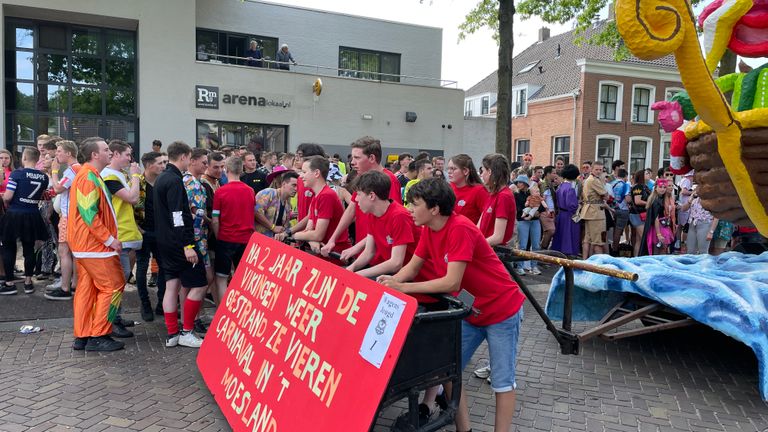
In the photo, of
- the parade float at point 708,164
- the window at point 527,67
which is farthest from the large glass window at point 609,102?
the parade float at point 708,164

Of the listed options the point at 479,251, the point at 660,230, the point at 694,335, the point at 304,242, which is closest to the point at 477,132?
the point at 660,230

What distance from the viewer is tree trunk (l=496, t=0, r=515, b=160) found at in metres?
12.0

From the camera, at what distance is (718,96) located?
9.50 ft

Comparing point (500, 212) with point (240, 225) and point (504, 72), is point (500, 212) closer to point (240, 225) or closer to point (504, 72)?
point (240, 225)

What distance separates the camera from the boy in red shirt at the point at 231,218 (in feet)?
19.6

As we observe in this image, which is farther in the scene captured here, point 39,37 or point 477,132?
point 477,132

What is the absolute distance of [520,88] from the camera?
1427 inches

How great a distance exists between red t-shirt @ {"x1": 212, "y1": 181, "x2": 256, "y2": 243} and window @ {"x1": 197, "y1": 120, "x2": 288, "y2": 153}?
35.7 feet

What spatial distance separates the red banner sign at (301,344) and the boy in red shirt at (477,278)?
0.40m

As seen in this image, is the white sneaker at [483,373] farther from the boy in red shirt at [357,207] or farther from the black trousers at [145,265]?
the black trousers at [145,265]

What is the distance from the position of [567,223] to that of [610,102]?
79.2 ft

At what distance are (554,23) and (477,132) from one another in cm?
852

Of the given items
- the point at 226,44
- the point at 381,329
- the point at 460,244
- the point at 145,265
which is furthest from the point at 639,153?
the point at 381,329

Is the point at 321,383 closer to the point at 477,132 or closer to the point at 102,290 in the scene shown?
the point at 102,290
